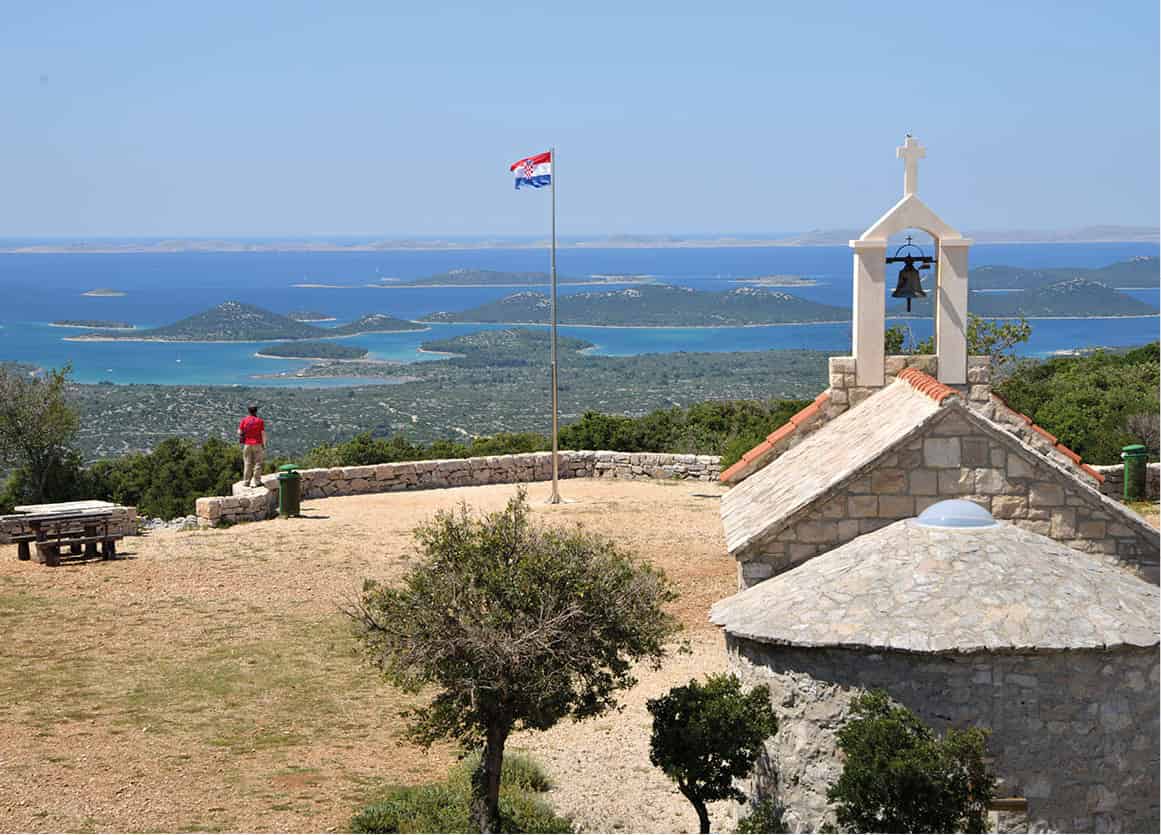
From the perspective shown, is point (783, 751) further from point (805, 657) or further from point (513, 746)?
point (513, 746)

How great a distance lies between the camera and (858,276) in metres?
14.3

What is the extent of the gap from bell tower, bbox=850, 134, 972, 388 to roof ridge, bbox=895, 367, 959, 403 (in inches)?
13.3

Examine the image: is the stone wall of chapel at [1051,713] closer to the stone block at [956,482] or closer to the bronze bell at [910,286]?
the stone block at [956,482]

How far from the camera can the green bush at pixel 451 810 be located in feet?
37.6

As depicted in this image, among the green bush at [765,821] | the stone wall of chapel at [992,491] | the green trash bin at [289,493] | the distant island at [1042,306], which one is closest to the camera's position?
the green bush at [765,821]

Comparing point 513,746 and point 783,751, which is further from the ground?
point 783,751

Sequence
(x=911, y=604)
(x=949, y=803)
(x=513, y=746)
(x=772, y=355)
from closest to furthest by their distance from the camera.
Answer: (x=949, y=803) → (x=911, y=604) → (x=513, y=746) → (x=772, y=355)

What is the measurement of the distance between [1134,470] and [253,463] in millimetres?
16250

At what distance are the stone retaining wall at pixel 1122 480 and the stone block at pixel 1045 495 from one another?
16421 millimetres

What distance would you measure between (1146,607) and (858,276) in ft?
16.4

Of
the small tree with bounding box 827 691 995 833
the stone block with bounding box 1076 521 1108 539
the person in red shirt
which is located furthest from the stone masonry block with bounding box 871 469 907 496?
the person in red shirt

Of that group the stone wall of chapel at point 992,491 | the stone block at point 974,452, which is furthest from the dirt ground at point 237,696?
the stone block at point 974,452

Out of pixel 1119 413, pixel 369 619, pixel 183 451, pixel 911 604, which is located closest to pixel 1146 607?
pixel 911 604

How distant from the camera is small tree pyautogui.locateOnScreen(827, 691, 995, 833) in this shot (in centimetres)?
938
